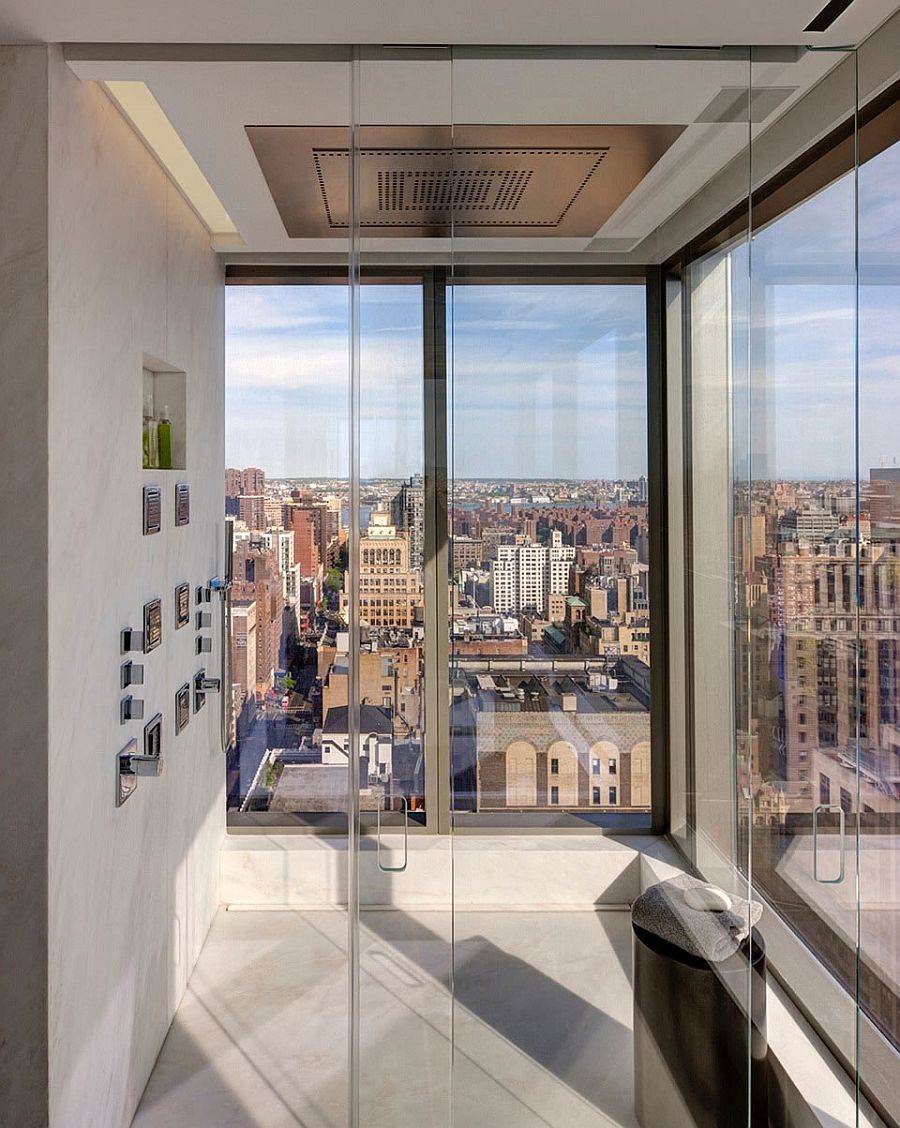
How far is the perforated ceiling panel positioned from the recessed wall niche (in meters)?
1.15

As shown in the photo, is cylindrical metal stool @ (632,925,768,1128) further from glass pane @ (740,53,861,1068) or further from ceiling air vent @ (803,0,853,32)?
ceiling air vent @ (803,0,853,32)

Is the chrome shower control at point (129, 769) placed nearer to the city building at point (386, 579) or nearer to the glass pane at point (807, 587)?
the city building at point (386, 579)

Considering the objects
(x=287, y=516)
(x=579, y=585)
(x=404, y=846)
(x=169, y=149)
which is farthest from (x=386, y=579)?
(x=287, y=516)

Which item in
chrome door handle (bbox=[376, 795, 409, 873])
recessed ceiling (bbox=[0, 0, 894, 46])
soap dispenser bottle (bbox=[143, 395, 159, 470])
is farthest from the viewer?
soap dispenser bottle (bbox=[143, 395, 159, 470])

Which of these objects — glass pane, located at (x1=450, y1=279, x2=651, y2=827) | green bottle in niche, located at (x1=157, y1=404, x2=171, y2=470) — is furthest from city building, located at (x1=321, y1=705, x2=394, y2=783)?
green bottle in niche, located at (x1=157, y1=404, x2=171, y2=470)

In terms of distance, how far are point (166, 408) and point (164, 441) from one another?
0.14 meters

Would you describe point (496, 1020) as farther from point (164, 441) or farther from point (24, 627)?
point (164, 441)

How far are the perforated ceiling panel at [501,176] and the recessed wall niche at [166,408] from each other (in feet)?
3.76

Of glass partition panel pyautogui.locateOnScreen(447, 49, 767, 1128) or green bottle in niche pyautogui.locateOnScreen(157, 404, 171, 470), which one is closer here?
glass partition panel pyautogui.locateOnScreen(447, 49, 767, 1128)

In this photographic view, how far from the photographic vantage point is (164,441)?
282cm

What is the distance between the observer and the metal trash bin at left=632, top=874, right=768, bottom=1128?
6.09ft

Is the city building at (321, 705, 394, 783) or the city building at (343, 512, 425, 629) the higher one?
the city building at (343, 512, 425, 629)

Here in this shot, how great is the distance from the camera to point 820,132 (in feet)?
6.18

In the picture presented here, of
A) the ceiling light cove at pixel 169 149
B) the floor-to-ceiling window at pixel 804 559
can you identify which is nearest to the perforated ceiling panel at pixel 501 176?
the floor-to-ceiling window at pixel 804 559
